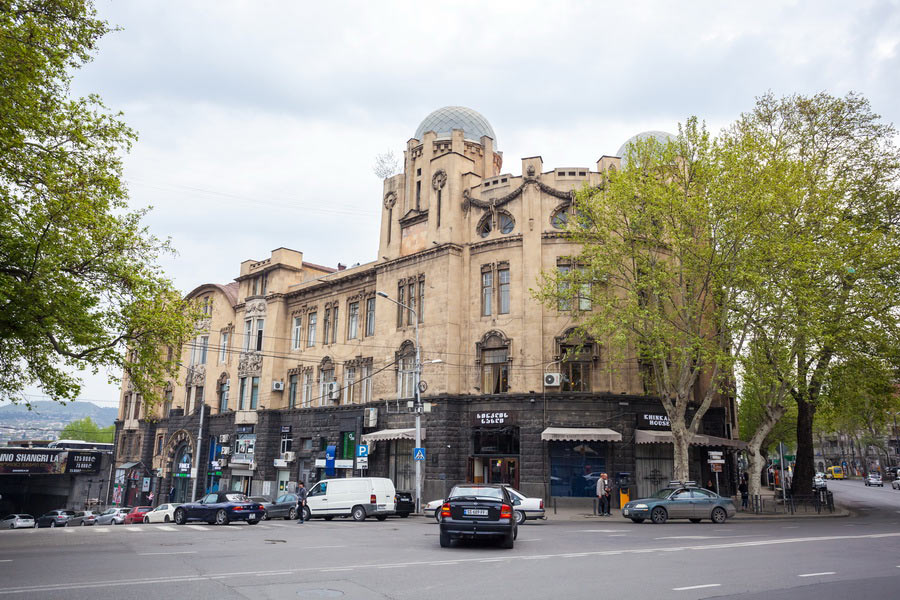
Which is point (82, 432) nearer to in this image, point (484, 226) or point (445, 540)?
point (484, 226)

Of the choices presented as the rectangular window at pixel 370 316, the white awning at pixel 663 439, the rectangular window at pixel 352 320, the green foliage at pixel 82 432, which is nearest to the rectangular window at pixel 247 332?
the rectangular window at pixel 352 320

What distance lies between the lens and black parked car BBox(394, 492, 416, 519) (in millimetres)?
28828

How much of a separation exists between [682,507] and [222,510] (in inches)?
697

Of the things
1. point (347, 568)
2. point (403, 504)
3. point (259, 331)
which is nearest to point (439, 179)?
point (403, 504)

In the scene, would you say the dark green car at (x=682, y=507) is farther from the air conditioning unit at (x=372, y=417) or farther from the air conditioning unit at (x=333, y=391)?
the air conditioning unit at (x=333, y=391)

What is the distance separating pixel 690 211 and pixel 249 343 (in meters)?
33.9

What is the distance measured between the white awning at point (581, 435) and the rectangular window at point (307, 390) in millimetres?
19022

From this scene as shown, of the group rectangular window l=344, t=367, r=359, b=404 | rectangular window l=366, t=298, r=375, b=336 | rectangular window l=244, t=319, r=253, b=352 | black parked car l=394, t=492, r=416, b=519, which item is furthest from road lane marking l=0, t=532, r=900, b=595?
rectangular window l=244, t=319, r=253, b=352

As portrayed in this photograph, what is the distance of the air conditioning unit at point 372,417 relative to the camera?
124 feet

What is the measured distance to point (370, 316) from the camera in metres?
42.0

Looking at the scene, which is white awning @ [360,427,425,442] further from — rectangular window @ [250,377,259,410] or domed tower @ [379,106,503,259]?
rectangular window @ [250,377,259,410]

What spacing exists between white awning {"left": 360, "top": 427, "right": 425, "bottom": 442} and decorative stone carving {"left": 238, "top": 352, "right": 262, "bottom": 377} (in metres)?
14.2

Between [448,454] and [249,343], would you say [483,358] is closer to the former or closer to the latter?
[448,454]

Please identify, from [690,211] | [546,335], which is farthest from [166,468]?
[690,211]
